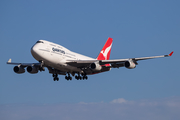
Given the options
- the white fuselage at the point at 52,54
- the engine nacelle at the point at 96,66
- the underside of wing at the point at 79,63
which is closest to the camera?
the white fuselage at the point at 52,54

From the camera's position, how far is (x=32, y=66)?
64.4 meters

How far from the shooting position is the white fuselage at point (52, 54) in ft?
190

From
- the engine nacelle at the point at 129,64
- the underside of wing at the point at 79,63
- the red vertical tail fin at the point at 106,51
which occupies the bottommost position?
the engine nacelle at the point at 129,64

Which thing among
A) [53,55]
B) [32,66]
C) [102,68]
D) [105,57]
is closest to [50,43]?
[53,55]

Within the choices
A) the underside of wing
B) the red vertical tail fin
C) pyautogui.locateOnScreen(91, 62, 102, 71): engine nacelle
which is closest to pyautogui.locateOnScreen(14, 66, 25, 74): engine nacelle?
the underside of wing

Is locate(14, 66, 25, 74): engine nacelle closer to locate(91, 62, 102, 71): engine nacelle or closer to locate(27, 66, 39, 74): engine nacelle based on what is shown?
locate(27, 66, 39, 74): engine nacelle

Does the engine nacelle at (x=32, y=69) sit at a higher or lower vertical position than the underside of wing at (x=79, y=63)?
lower

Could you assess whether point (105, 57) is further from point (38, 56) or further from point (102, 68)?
point (38, 56)

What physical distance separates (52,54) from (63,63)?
3.10 meters

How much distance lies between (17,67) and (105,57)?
22078 mm

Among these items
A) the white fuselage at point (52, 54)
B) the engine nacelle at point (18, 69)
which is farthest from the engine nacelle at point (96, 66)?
the engine nacelle at point (18, 69)

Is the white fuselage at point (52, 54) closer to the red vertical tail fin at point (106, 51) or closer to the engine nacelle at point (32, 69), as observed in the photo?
the engine nacelle at point (32, 69)

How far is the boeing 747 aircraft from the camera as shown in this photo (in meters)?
58.8

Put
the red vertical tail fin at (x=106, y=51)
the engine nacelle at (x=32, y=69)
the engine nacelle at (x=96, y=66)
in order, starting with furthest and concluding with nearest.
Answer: the red vertical tail fin at (x=106, y=51) < the engine nacelle at (x=32, y=69) < the engine nacelle at (x=96, y=66)
